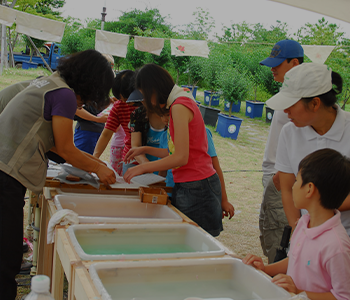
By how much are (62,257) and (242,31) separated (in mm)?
21257

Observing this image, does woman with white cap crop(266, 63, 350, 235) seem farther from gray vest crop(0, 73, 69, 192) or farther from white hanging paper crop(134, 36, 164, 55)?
white hanging paper crop(134, 36, 164, 55)

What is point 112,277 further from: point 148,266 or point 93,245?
point 93,245

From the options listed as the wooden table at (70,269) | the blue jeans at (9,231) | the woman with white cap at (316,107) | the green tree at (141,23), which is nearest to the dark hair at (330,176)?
the woman with white cap at (316,107)

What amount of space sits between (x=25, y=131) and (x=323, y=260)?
1.26 meters

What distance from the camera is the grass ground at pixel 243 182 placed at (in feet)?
11.0

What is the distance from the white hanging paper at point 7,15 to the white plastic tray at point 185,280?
5.17 meters

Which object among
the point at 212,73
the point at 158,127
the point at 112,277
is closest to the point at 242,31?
the point at 212,73

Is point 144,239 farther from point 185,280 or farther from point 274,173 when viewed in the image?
point 274,173

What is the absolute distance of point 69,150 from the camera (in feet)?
5.28

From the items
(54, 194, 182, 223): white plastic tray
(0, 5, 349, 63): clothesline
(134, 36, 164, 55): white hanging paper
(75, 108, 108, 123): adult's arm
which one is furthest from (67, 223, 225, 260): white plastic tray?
(134, 36, 164, 55): white hanging paper

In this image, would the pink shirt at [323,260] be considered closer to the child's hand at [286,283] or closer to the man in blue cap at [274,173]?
the child's hand at [286,283]

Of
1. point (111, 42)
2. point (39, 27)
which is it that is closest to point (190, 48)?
point (111, 42)

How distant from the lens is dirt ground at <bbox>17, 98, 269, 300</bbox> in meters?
3.30

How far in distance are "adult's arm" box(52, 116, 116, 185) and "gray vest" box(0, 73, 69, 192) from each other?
0.06 meters
